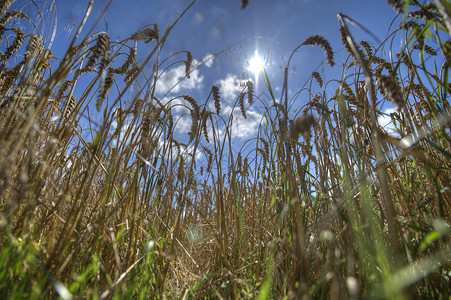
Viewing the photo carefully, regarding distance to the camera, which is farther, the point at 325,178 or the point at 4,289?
the point at 325,178

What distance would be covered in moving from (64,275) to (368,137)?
59.4 inches

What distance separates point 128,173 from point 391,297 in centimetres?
144

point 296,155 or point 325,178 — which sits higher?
point 296,155

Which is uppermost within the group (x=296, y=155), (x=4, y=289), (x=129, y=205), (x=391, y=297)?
(x=296, y=155)

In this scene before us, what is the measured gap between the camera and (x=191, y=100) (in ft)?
5.49

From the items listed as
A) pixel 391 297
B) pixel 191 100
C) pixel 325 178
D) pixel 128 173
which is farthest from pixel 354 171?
pixel 128 173

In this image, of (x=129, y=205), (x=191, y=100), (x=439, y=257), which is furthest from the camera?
(x=191, y=100)

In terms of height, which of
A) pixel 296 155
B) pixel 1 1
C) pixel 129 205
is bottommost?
pixel 129 205

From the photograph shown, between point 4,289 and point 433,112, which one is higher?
point 433,112

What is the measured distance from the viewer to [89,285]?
1.06 m

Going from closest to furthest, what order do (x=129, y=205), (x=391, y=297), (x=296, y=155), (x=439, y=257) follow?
(x=391, y=297) < (x=439, y=257) < (x=129, y=205) < (x=296, y=155)

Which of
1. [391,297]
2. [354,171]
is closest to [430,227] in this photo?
[354,171]

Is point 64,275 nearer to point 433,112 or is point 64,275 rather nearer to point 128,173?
point 128,173

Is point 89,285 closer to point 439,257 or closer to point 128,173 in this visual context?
point 128,173
